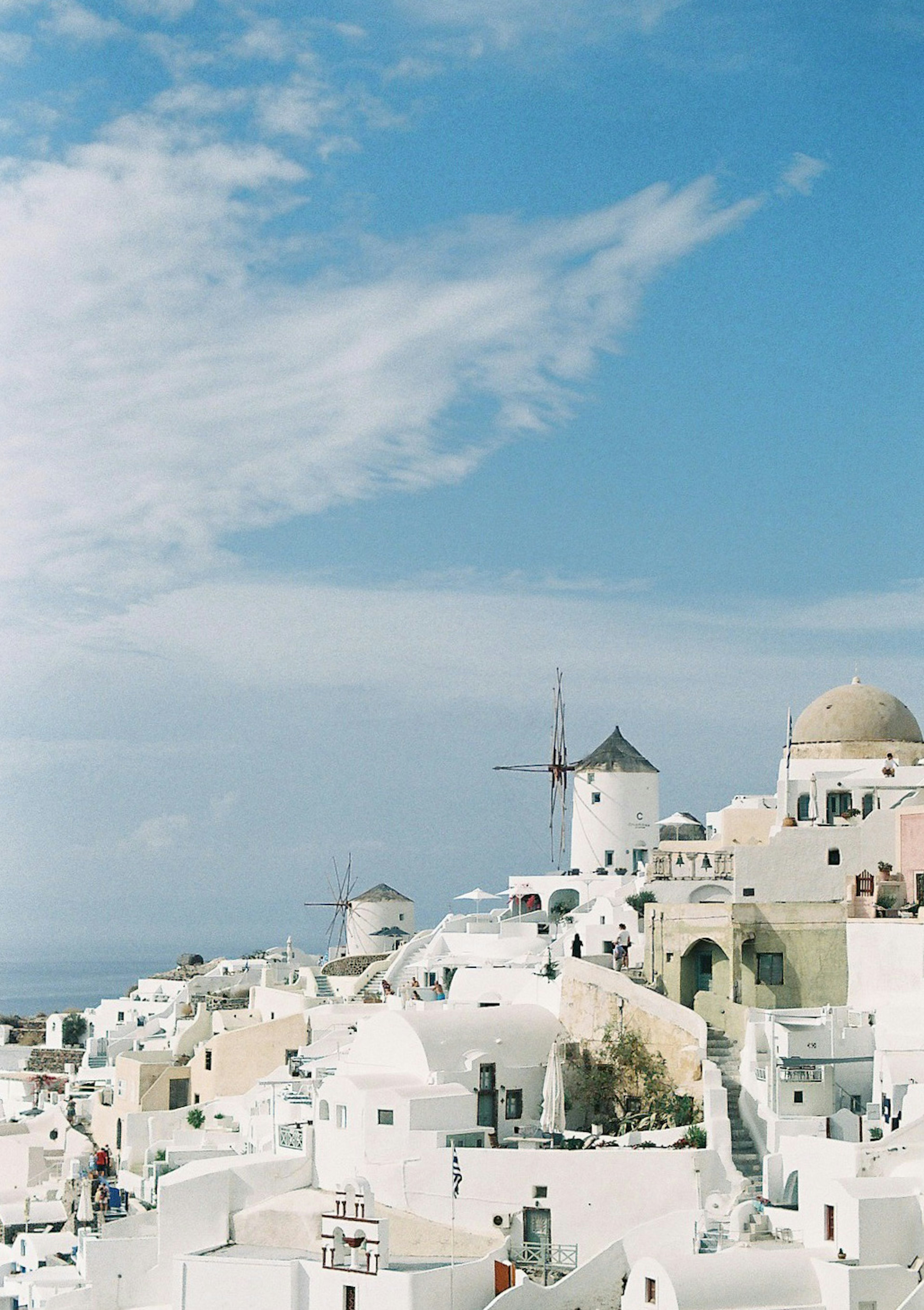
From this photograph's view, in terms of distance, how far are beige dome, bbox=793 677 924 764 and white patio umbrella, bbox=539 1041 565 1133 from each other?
14.8 meters

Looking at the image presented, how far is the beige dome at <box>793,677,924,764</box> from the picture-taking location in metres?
39.9

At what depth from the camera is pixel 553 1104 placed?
88.8 feet

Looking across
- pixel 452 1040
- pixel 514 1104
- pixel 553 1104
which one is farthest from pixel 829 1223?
pixel 452 1040

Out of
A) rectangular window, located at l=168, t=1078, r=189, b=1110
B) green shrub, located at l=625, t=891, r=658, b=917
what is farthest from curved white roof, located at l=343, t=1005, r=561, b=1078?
rectangular window, located at l=168, t=1078, r=189, b=1110

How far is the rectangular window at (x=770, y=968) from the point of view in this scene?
30.2m

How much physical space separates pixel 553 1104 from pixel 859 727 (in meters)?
15.8

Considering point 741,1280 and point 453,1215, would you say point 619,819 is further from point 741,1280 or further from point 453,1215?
point 741,1280

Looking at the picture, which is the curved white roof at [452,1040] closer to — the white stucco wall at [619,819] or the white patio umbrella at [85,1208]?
the white patio umbrella at [85,1208]

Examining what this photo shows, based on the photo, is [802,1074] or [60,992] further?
[60,992]

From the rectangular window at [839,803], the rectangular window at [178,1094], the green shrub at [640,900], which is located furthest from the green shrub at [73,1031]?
the rectangular window at [839,803]

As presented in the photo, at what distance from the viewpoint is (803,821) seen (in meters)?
37.1

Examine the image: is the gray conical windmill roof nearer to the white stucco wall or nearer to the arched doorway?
the white stucco wall

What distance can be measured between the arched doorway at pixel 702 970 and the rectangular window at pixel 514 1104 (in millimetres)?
3584

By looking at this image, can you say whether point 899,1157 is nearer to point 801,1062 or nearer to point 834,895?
point 801,1062
